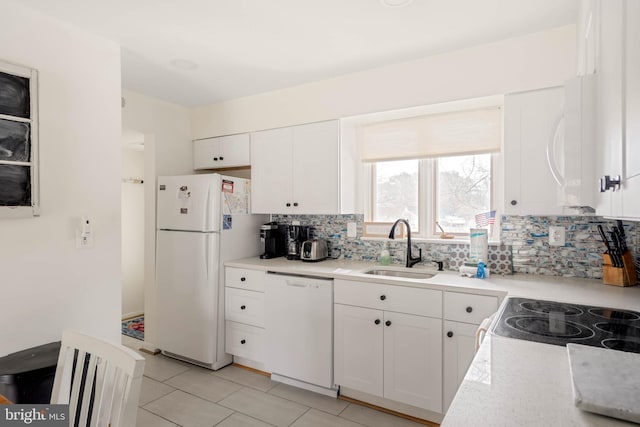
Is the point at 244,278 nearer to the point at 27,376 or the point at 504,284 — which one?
the point at 27,376

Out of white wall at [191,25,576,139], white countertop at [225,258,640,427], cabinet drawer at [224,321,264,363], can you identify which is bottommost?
cabinet drawer at [224,321,264,363]

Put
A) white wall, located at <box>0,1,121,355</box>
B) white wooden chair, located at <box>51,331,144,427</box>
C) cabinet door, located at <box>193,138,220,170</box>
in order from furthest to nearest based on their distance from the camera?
cabinet door, located at <box>193,138,220,170</box> → white wall, located at <box>0,1,121,355</box> → white wooden chair, located at <box>51,331,144,427</box>

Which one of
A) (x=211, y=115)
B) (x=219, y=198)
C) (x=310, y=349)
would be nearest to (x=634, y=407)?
(x=310, y=349)

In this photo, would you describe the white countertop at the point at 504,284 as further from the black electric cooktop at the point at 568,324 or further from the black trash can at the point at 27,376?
the black trash can at the point at 27,376

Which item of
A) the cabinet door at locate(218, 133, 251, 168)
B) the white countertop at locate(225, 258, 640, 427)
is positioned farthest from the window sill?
the cabinet door at locate(218, 133, 251, 168)

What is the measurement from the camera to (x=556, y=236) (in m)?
2.33

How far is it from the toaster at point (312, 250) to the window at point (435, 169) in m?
0.49

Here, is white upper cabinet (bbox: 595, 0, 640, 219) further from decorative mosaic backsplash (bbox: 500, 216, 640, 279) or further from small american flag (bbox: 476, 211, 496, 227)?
small american flag (bbox: 476, 211, 496, 227)

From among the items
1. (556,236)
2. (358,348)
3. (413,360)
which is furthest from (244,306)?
(556,236)

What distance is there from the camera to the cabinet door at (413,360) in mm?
2170

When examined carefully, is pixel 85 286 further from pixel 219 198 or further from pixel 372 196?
pixel 372 196

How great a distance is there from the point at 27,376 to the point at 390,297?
6.21 ft

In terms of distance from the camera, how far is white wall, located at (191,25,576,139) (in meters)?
2.16

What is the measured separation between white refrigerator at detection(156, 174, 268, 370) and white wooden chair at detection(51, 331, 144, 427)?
1746 mm
